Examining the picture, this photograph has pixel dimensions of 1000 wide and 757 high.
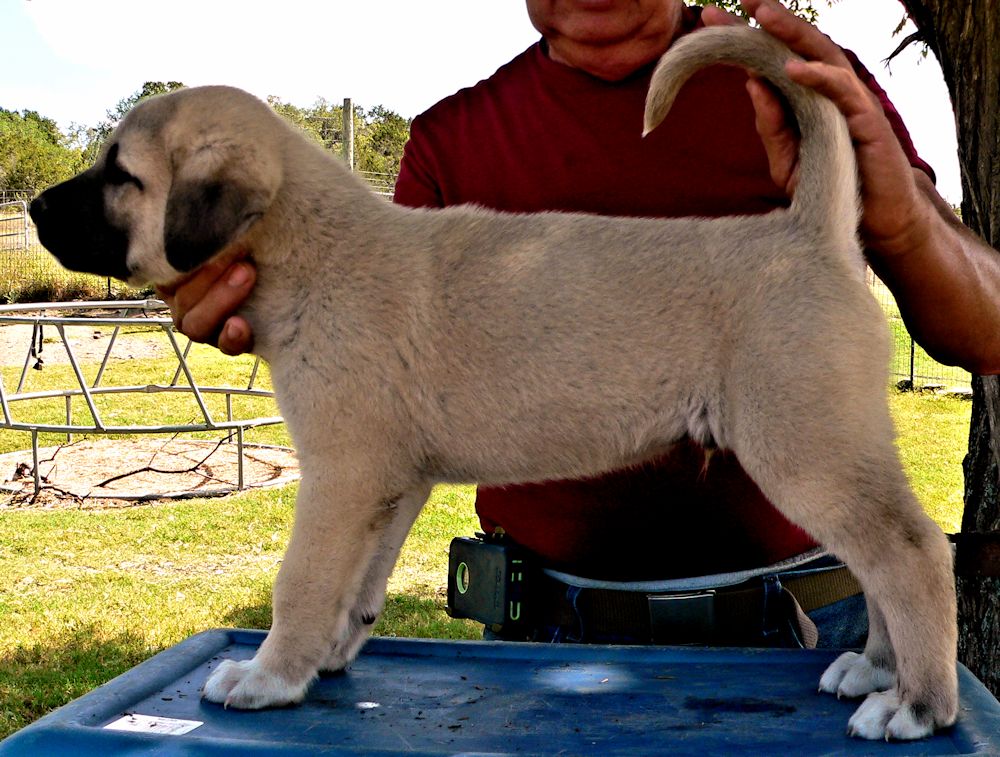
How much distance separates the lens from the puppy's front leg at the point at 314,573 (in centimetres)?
260

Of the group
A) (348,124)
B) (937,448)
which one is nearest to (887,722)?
(937,448)

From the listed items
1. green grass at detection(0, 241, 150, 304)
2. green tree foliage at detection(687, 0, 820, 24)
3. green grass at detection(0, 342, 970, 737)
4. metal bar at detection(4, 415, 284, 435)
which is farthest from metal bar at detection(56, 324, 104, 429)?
green grass at detection(0, 241, 150, 304)

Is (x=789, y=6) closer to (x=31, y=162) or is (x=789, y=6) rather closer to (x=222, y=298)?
(x=222, y=298)

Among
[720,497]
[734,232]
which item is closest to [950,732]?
[720,497]

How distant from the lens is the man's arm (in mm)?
2580

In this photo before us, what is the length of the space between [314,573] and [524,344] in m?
0.78

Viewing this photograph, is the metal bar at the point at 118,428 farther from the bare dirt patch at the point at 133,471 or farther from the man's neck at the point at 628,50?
the man's neck at the point at 628,50

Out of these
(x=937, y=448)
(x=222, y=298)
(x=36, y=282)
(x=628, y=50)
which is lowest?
(x=937, y=448)

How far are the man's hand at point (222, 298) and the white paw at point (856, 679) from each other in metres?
1.80

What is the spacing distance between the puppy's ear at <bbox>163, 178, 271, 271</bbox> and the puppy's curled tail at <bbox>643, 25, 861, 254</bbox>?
3.50ft

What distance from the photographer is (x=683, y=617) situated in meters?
3.19

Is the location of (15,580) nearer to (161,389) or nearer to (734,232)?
(161,389)

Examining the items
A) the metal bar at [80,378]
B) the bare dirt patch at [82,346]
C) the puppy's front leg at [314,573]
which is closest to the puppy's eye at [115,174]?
the puppy's front leg at [314,573]

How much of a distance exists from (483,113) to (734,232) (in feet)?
4.42
